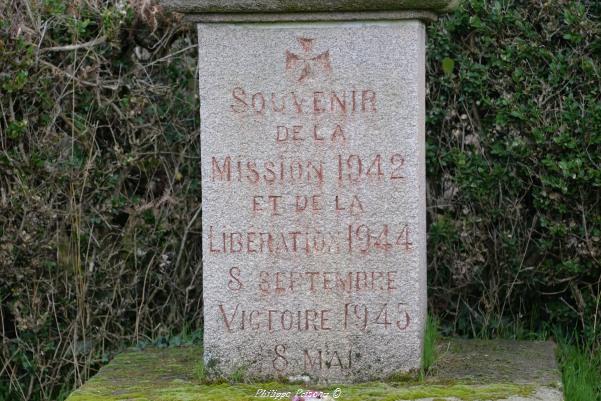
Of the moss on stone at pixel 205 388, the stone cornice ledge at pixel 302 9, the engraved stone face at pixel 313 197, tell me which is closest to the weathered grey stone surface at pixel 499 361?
the moss on stone at pixel 205 388

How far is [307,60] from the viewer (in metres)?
4.29

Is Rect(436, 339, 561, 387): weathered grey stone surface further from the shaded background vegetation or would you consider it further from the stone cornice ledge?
the stone cornice ledge

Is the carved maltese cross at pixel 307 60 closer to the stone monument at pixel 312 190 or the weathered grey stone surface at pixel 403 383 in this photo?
the stone monument at pixel 312 190

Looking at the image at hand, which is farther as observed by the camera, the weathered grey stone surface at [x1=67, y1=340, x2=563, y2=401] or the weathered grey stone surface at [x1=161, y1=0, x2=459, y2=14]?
the weathered grey stone surface at [x1=161, y1=0, x2=459, y2=14]

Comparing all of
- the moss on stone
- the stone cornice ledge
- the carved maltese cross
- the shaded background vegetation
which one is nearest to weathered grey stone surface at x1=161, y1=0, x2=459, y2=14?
the stone cornice ledge

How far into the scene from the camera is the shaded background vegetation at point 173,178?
5.22 meters

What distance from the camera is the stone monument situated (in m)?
4.27

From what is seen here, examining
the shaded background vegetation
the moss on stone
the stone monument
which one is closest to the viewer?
the moss on stone

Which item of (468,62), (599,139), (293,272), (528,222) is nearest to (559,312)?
(528,222)

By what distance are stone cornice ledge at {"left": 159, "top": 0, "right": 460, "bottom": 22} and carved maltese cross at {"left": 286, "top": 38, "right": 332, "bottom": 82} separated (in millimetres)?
106

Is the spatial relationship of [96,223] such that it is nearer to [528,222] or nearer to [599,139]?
[528,222]

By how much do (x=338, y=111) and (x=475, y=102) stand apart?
52.8 inches

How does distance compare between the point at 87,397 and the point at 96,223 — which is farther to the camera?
the point at 96,223

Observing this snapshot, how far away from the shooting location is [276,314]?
4371 millimetres
